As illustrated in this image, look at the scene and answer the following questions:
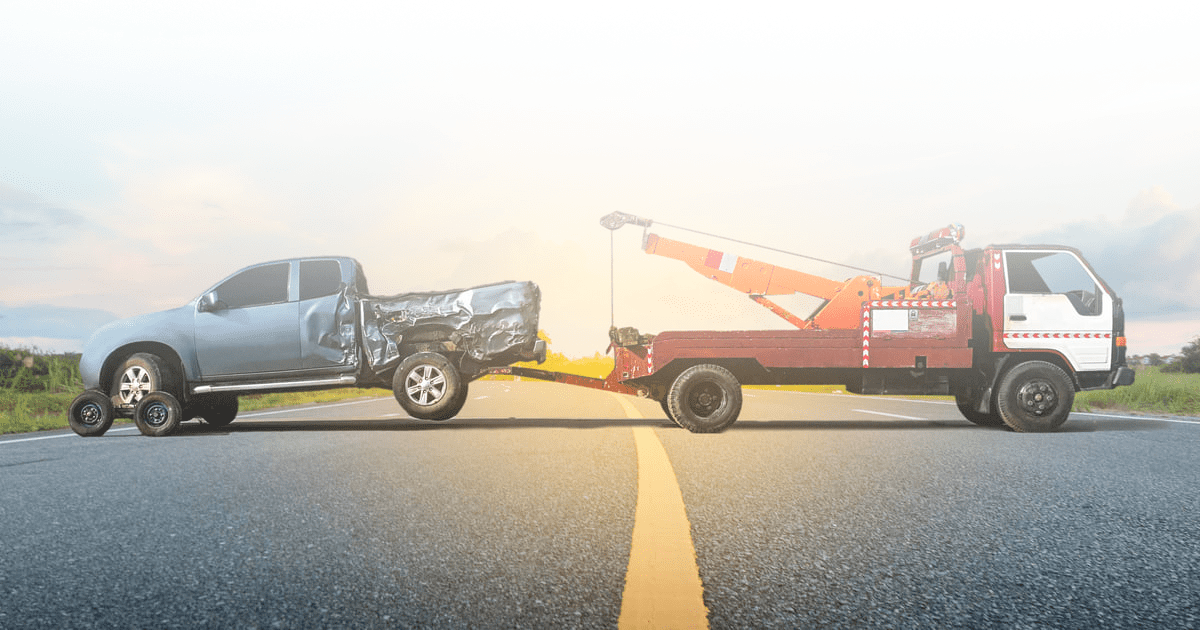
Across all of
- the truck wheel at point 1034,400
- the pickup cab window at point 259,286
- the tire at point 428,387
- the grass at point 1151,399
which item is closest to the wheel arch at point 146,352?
the pickup cab window at point 259,286

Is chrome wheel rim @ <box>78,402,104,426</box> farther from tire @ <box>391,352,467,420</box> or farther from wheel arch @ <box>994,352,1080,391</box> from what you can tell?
wheel arch @ <box>994,352,1080,391</box>

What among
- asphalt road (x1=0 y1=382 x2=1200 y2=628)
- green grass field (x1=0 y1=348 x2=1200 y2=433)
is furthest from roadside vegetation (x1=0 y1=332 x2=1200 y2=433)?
asphalt road (x1=0 y1=382 x2=1200 y2=628)

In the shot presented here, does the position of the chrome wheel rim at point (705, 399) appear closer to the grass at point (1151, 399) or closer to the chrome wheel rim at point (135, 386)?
the chrome wheel rim at point (135, 386)

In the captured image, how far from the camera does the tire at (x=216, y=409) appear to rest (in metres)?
10.4

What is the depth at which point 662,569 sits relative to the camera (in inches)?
119

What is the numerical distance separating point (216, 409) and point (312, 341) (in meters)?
1.86

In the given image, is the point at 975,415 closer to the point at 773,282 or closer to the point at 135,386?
the point at 773,282

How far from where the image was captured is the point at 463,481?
520cm

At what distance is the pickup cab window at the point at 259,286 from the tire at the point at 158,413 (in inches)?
54.3

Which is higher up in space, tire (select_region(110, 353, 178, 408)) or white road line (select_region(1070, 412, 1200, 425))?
tire (select_region(110, 353, 178, 408))

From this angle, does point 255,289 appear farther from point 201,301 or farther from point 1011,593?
point 1011,593

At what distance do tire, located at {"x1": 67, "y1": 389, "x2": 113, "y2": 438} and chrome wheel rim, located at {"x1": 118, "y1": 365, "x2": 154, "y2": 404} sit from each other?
0.24 metres

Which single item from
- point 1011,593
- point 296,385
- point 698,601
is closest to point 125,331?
point 296,385

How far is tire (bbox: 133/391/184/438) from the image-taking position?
361 inches
